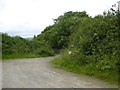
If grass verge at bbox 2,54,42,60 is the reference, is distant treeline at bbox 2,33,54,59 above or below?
above

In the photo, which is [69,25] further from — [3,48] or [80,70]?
[80,70]

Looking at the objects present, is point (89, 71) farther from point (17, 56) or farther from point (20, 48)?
point (20, 48)

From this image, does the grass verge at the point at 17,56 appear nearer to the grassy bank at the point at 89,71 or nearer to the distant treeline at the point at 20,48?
the distant treeline at the point at 20,48

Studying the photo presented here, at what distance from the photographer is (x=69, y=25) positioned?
37062mm

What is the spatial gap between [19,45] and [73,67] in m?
17.8

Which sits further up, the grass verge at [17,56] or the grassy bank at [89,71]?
the grass verge at [17,56]

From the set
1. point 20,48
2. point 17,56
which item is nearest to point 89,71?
point 17,56

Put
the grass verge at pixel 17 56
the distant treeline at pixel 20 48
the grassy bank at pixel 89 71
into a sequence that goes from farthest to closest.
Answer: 1. the distant treeline at pixel 20 48
2. the grass verge at pixel 17 56
3. the grassy bank at pixel 89 71

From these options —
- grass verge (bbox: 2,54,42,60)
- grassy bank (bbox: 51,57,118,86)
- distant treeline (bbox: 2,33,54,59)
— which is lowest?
grassy bank (bbox: 51,57,118,86)

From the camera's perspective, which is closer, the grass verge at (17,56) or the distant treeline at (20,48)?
the grass verge at (17,56)

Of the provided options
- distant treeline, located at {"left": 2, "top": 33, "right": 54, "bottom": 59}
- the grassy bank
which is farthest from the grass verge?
the grassy bank

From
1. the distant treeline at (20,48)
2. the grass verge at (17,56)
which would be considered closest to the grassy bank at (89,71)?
the grass verge at (17,56)

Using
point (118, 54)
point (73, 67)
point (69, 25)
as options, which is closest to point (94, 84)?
point (118, 54)

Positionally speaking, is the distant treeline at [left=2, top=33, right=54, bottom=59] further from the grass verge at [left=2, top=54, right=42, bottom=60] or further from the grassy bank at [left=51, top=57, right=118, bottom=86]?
the grassy bank at [left=51, top=57, right=118, bottom=86]
